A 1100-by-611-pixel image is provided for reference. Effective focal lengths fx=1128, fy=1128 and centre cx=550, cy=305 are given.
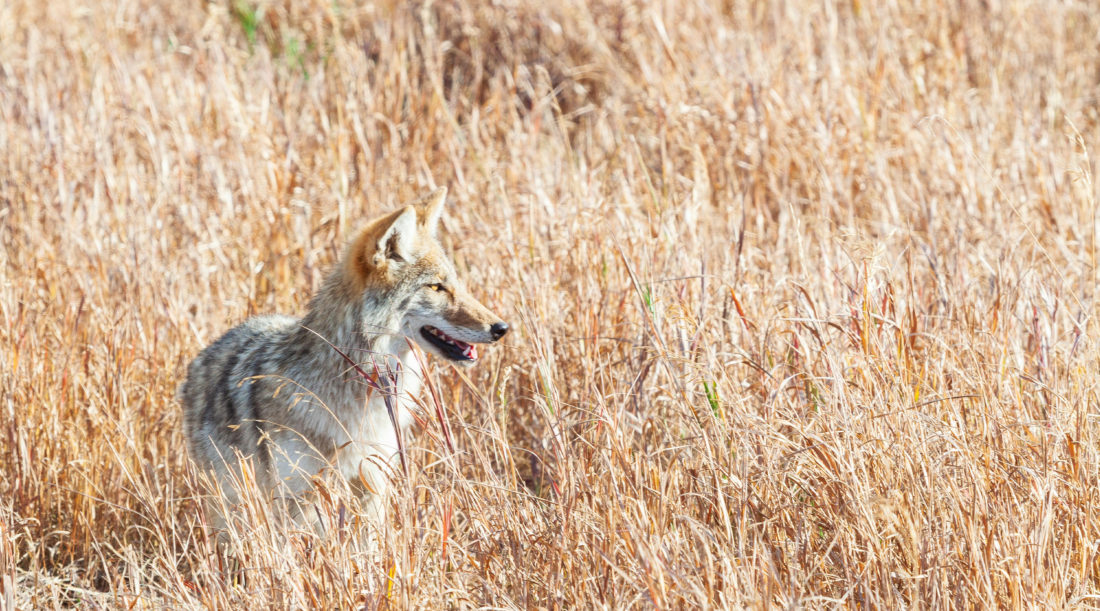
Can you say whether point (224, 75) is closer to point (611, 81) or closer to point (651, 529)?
point (611, 81)

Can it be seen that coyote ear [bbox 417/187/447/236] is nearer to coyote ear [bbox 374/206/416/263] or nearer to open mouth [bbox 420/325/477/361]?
coyote ear [bbox 374/206/416/263]

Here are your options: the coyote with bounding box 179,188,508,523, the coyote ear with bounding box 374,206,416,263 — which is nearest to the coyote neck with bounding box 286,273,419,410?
the coyote with bounding box 179,188,508,523

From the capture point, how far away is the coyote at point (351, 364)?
12.2ft

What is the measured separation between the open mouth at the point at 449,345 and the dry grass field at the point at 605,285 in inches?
9.8

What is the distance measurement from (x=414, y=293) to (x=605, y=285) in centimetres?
92

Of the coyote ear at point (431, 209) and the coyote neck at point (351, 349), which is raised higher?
the coyote ear at point (431, 209)

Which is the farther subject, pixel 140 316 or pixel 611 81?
pixel 611 81

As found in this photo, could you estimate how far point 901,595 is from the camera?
2789 millimetres

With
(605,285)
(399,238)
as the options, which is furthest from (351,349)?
(605,285)

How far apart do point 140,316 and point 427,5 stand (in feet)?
12.1

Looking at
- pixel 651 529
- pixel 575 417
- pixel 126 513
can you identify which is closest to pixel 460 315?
pixel 575 417

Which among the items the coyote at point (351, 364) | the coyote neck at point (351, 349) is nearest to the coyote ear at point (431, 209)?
the coyote at point (351, 364)

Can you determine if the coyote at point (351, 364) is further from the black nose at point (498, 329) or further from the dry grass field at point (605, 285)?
the dry grass field at point (605, 285)

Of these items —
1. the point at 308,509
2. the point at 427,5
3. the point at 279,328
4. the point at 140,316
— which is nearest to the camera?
the point at 308,509
